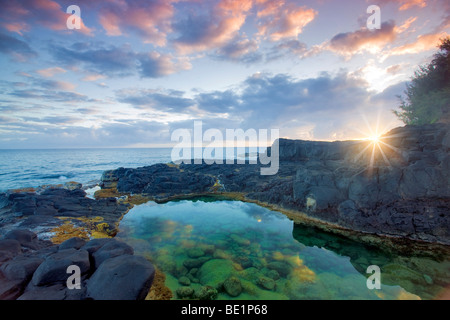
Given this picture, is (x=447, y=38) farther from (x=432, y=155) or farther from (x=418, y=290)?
(x=418, y=290)

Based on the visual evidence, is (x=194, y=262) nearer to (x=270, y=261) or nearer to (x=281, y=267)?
(x=270, y=261)

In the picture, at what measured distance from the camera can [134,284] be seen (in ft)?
29.7

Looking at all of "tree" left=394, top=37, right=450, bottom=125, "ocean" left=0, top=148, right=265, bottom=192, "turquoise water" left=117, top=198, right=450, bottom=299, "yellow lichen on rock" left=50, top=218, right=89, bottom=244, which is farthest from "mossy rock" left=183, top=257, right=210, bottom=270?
"ocean" left=0, top=148, right=265, bottom=192

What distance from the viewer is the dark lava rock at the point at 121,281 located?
8.55 m

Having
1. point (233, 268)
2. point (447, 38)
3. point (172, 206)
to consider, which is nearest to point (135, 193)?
Answer: point (172, 206)

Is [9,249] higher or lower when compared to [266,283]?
higher

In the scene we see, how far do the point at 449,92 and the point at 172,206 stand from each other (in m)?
43.0

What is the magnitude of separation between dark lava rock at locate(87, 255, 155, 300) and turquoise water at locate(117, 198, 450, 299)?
1944mm

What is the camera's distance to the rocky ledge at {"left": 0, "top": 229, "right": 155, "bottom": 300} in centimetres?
854

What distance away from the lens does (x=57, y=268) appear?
9.38 meters

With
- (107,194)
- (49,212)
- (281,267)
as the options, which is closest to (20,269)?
(49,212)

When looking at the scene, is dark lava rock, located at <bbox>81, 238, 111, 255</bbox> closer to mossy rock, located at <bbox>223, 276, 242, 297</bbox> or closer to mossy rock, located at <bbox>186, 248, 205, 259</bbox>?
mossy rock, located at <bbox>186, 248, 205, 259</bbox>

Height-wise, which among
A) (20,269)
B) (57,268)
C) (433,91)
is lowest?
(20,269)

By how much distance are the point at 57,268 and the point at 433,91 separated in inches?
1926
